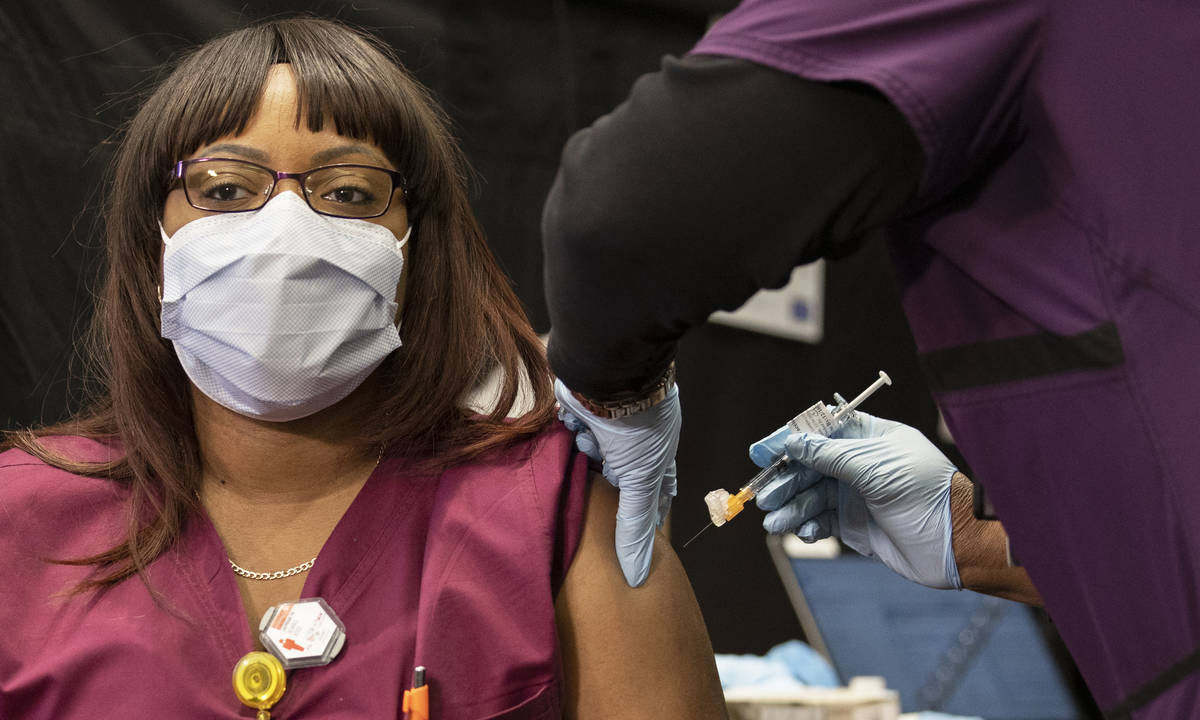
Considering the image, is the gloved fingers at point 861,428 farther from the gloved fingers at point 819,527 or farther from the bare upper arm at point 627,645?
the bare upper arm at point 627,645

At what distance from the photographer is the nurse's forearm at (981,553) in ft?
5.06

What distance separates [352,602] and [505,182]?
57.0 inches

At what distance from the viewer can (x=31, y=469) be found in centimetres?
154

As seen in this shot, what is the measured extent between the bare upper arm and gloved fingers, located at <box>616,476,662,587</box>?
0.02 meters

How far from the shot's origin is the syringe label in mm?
1578

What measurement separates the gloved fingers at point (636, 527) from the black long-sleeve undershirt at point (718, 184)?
568mm

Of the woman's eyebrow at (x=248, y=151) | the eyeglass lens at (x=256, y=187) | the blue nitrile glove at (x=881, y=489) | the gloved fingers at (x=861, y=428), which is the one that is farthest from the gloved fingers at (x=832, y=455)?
the woman's eyebrow at (x=248, y=151)

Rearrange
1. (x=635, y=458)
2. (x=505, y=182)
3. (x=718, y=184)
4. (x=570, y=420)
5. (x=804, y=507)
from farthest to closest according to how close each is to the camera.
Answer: (x=505, y=182) < (x=804, y=507) < (x=570, y=420) < (x=635, y=458) < (x=718, y=184)

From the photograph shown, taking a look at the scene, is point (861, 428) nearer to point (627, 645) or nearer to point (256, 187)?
point (627, 645)

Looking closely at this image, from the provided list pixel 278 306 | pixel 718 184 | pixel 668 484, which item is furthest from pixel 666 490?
pixel 718 184

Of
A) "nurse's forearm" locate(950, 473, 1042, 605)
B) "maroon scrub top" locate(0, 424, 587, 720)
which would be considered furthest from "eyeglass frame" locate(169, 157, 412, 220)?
"nurse's forearm" locate(950, 473, 1042, 605)

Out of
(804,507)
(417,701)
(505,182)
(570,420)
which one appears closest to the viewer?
(417,701)

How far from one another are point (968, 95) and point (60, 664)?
46.4 inches

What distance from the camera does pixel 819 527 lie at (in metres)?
1.62
